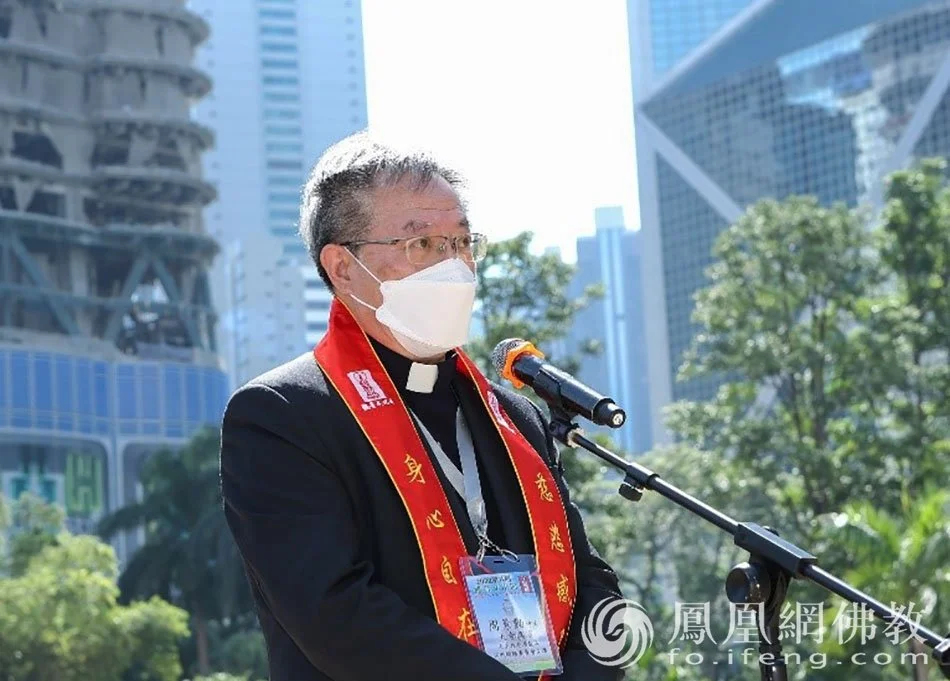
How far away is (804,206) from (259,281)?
61744 millimetres

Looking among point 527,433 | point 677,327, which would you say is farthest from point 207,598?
point 677,327

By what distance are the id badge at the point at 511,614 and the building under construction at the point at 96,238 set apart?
55558mm

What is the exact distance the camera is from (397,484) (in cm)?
292

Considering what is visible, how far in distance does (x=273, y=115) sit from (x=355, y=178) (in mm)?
82334

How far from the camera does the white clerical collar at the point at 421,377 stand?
124 inches

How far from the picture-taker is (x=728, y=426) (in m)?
22.5

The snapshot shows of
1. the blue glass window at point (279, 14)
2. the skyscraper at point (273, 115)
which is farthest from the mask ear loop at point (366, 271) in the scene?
the blue glass window at point (279, 14)

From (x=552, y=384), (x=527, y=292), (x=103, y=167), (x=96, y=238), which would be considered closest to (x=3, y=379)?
(x=96, y=238)

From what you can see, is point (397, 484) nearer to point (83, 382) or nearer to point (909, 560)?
point (909, 560)

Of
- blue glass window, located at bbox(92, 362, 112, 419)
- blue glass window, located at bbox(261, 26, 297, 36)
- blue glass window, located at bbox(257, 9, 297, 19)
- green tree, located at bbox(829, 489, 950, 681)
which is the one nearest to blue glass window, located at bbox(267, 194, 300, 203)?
blue glass window, located at bbox(261, 26, 297, 36)

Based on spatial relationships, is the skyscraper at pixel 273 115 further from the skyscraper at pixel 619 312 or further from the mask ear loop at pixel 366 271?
the mask ear loop at pixel 366 271

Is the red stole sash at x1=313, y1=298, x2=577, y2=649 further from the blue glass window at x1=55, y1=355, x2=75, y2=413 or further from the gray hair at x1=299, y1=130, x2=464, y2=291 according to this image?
the blue glass window at x1=55, y1=355, x2=75, y2=413

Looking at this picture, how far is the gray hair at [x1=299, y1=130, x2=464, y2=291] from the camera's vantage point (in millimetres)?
3061

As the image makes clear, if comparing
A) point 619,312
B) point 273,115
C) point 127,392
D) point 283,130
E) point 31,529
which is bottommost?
point 31,529
